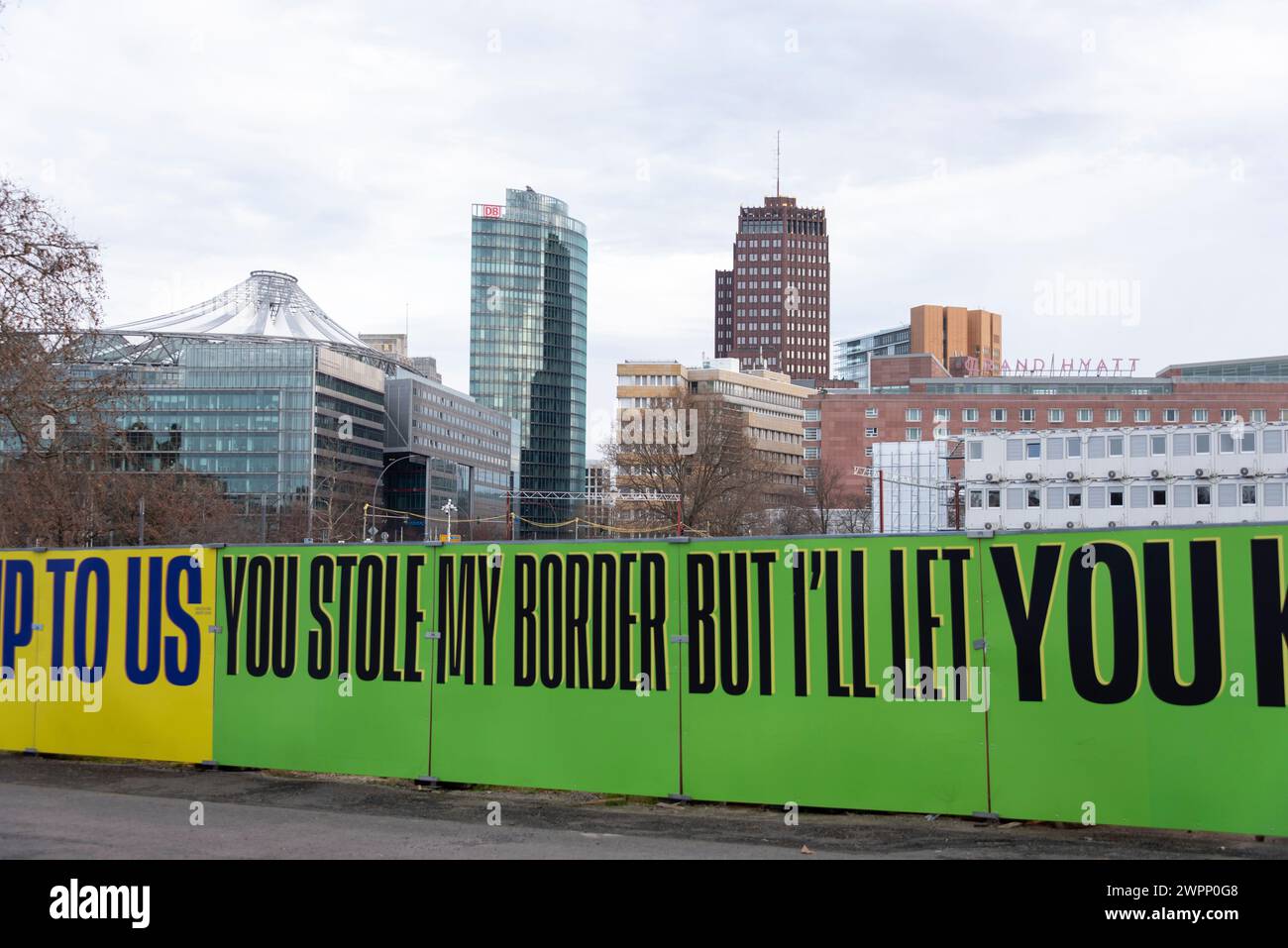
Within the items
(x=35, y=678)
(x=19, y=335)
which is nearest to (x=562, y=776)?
(x=35, y=678)

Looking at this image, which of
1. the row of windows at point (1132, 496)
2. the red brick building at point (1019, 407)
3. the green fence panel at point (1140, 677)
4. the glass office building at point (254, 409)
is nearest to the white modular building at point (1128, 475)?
the row of windows at point (1132, 496)

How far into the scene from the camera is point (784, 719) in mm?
11094

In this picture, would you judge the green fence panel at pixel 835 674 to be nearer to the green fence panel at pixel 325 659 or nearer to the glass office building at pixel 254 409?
the green fence panel at pixel 325 659

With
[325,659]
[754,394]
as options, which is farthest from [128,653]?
[754,394]

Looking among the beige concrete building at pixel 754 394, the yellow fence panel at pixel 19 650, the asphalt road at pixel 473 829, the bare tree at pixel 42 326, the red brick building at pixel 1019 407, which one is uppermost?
the beige concrete building at pixel 754 394

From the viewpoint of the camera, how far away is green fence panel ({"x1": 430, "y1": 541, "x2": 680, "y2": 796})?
1165 cm

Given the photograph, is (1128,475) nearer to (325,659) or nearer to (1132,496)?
(1132,496)

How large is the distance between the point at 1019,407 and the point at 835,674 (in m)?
128

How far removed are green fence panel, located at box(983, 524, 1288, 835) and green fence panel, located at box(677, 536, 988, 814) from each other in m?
0.29

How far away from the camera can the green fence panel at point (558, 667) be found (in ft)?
38.2

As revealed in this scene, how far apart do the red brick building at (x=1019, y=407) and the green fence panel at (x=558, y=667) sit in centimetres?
11564

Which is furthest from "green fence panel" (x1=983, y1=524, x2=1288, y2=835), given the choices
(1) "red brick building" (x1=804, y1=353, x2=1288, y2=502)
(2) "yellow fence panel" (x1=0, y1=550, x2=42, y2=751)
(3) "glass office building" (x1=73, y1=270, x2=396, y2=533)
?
(3) "glass office building" (x1=73, y1=270, x2=396, y2=533)
